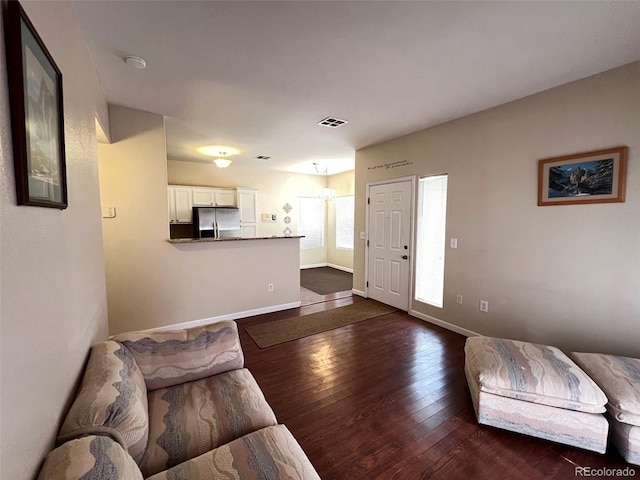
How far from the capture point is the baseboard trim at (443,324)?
3.25 meters

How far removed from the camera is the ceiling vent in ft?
10.7

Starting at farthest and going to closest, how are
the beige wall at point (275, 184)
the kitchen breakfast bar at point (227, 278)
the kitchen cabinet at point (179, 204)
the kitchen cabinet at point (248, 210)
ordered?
1. the kitchen cabinet at point (248, 210)
2. the beige wall at point (275, 184)
3. the kitchen cabinet at point (179, 204)
4. the kitchen breakfast bar at point (227, 278)

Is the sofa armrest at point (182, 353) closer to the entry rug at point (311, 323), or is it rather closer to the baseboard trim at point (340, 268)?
the entry rug at point (311, 323)

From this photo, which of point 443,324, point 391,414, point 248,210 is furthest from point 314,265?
point 391,414

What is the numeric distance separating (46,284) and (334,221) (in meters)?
6.84

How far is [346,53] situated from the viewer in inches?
77.5

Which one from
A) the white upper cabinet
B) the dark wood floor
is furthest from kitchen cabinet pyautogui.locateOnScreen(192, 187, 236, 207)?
the dark wood floor

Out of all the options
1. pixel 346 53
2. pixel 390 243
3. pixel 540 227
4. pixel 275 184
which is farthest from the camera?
pixel 275 184

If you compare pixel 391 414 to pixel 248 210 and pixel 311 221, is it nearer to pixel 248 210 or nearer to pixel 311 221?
pixel 248 210

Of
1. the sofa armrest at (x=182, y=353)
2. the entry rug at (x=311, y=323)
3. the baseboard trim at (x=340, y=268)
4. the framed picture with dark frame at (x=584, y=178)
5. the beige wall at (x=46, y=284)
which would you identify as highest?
the framed picture with dark frame at (x=584, y=178)

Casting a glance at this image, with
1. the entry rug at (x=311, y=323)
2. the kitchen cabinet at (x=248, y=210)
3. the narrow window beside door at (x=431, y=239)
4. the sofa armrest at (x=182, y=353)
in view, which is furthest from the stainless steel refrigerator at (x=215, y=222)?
the sofa armrest at (x=182, y=353)

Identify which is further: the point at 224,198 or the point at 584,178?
the point at 224,198

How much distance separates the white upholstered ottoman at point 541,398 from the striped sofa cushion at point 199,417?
1491 mm

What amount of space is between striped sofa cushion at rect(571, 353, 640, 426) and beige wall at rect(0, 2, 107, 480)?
9.02 ft
